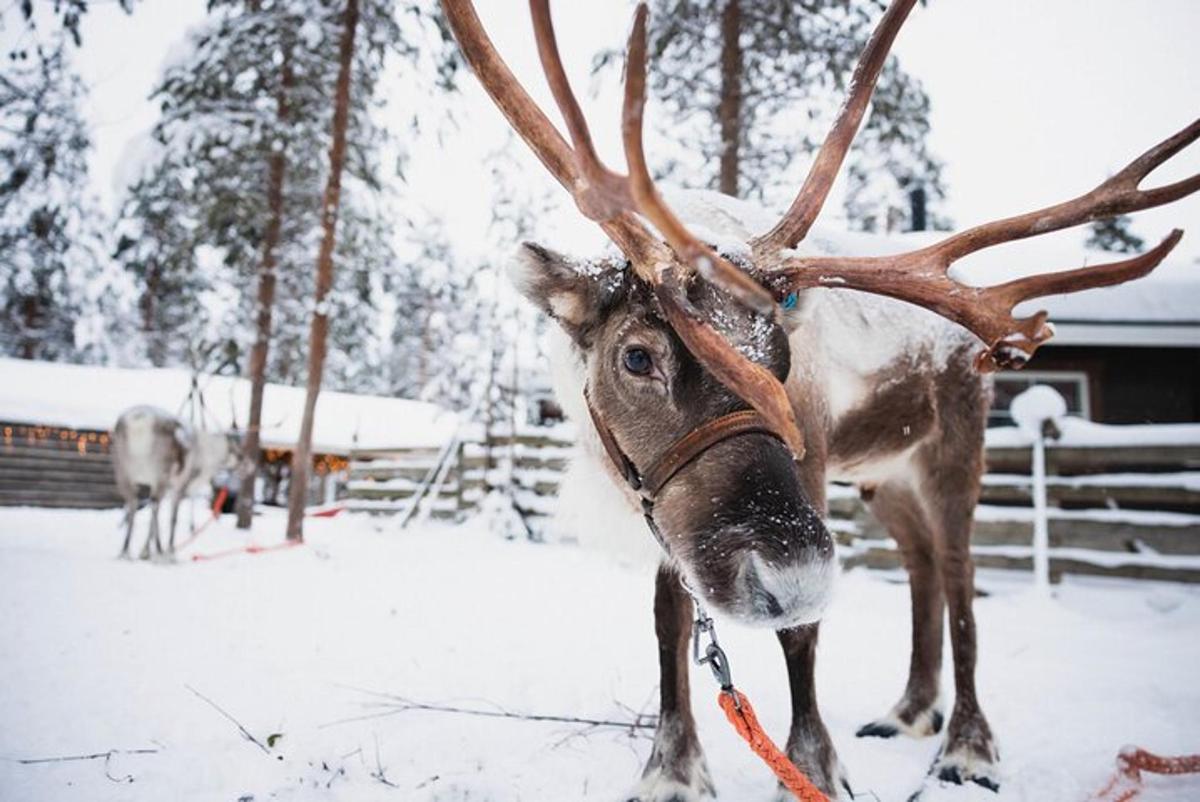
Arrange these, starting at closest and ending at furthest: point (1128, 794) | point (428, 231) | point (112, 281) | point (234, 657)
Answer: point (1128, 794), point (234, 657), point (112, 281), point (428, 231)

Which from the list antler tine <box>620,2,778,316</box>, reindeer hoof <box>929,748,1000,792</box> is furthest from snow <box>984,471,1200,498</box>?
antler tine <box>620,2,778,316</box>

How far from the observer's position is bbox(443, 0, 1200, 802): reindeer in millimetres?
1390

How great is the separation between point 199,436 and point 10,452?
13726 mm

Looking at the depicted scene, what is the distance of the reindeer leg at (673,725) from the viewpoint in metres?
2.15

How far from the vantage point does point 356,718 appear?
270 centimetres

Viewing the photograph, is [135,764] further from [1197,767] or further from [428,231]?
[428,231]

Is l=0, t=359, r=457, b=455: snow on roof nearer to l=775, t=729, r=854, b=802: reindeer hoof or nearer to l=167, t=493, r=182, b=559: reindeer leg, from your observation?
l=167, t=493, r=182, b=559: reindeer leg

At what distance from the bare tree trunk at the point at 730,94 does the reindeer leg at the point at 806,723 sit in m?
6.15

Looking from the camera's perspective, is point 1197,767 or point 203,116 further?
point 203,116

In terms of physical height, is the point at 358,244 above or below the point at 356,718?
above

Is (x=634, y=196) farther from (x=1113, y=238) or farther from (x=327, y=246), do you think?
(x=1113, y=238)

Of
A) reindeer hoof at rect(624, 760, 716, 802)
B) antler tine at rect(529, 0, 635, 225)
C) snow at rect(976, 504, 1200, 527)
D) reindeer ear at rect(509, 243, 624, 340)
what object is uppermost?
antler tine at rect(529, 0, 635, 225)

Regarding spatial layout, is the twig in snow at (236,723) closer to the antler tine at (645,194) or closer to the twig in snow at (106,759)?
the twig in snow at (106,759)

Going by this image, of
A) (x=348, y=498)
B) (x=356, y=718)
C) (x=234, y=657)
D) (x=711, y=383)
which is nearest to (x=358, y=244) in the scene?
(x=348, y=498)
